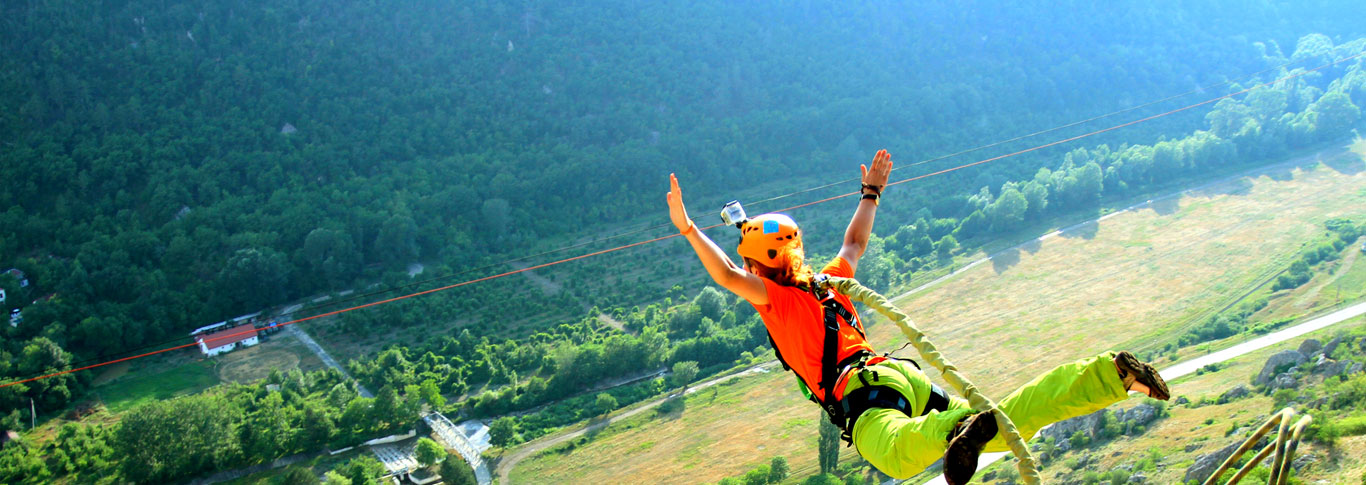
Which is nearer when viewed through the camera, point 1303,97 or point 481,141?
point 481,141

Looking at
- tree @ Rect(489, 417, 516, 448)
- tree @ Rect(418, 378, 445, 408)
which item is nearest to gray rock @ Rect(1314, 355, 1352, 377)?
tree @ Rect(489, 417, 516, 448)

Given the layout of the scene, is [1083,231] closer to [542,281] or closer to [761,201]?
[761,201]

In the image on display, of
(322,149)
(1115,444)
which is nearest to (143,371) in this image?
(322,149)

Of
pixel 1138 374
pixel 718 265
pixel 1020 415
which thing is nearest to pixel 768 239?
pixel 718 265

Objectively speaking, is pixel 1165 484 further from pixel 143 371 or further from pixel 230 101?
pixel 230 101

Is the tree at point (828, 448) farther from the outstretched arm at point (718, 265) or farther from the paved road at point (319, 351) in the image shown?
the outstretched arm at point (718, 265)
